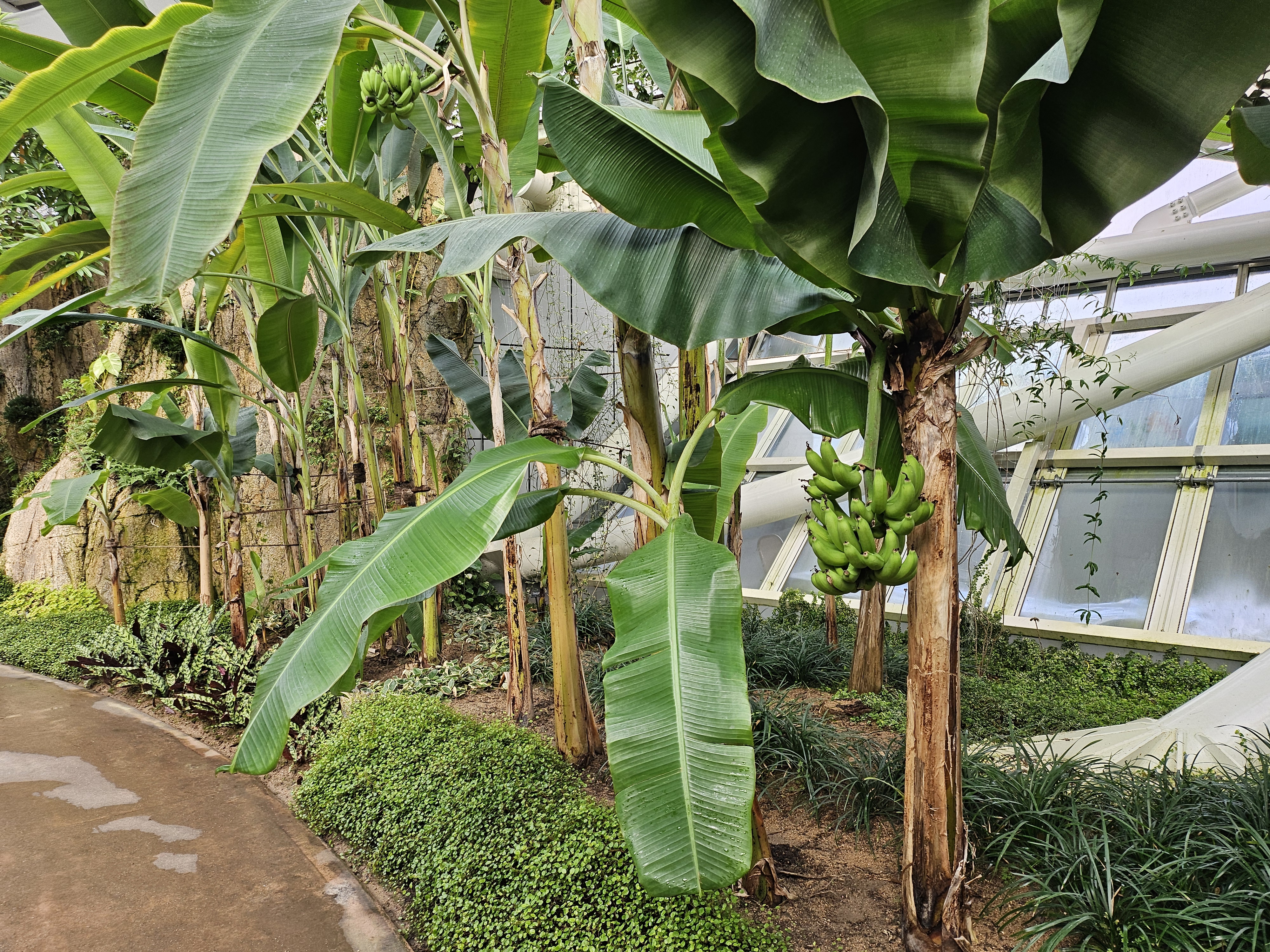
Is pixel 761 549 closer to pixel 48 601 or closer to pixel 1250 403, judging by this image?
pixel 1250 403

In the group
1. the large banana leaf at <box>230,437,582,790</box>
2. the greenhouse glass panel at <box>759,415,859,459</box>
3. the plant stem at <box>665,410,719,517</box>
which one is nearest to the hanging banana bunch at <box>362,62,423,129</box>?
the large banana leaf at <box>230,437,582,790</box>

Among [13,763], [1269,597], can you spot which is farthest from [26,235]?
[1269,597]

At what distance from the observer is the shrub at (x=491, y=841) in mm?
2199

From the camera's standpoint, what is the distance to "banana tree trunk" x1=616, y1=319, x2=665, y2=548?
240 centimetres

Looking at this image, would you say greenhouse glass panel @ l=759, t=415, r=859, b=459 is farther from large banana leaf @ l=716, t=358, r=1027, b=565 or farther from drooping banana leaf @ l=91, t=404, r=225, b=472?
large banana leaf @ l=716, t=358, r=1027, b=565

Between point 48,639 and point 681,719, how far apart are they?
8109 millimetres

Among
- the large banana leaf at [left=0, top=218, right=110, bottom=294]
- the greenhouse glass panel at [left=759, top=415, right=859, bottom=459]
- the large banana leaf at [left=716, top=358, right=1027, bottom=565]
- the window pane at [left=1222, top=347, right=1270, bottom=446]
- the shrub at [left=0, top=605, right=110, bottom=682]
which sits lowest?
the shrub at [left=0, top=605, right=110, bottom=682]

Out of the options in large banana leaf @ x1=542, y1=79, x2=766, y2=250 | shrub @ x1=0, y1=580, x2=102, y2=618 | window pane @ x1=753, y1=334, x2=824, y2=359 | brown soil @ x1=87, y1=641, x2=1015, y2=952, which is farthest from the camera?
window pane @ x1=753, y1=334, x2=824, y2=359

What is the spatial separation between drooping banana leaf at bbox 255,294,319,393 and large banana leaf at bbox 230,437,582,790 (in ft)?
6.72

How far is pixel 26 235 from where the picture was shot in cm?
746

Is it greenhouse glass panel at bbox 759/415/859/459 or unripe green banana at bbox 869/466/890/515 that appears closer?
unripe green banana at bbox 869/466/890/515

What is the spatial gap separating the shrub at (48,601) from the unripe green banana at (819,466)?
9160 mm

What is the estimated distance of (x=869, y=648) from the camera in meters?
4.34

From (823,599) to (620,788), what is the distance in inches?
210
